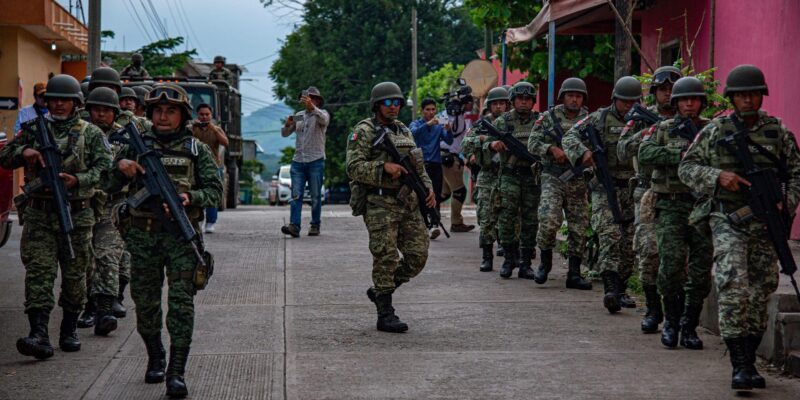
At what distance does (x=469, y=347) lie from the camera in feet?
25.8

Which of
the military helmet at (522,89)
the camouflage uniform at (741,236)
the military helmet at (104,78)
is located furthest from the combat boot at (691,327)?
the military helmet at (104,78)

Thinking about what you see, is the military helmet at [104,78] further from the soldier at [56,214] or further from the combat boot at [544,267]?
the combat boot at [544,267]

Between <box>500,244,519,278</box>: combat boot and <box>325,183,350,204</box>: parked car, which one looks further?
<box>325,183,350,204</box>: parked car

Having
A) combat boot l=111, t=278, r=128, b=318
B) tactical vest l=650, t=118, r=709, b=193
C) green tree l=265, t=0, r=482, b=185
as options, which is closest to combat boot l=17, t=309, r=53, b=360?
combat boot l=111, t=278, r=128, b=318

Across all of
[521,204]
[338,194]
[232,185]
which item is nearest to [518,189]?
[521,204]

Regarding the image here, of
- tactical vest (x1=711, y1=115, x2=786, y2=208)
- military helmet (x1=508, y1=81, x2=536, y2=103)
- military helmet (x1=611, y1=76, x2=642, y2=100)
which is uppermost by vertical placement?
military helmet (x1=508, y1=81, x2=536, y2=103)

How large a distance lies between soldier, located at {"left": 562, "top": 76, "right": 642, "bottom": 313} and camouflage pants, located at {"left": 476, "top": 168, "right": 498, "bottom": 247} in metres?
2.26

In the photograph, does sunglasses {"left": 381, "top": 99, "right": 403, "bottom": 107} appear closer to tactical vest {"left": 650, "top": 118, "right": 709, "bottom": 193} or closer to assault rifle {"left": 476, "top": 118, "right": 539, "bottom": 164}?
tactical vest {"left": 650, "top": 118, "right": 709, "bottom": 193}

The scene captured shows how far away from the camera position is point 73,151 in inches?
304

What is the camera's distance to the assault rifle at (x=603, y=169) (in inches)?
360

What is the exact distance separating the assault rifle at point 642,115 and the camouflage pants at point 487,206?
3.10 m

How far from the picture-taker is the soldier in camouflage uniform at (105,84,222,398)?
656 centimetres

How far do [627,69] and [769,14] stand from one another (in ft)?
5.21

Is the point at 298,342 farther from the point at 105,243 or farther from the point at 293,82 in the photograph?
the point at 293,82
